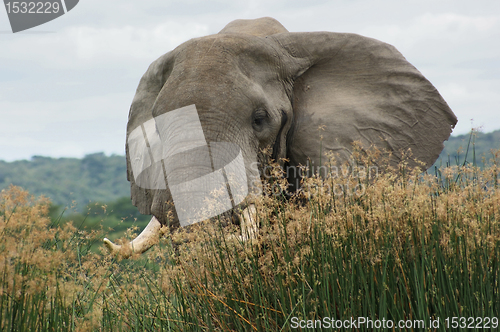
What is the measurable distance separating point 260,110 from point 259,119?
0.09m

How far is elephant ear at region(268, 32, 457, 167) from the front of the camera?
5.11 meters

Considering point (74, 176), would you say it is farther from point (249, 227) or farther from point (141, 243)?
point (249, 227)

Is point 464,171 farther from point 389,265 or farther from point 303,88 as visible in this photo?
point 303,88

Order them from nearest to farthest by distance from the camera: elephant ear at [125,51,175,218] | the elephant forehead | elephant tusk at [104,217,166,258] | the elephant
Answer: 1. elephant tusk at [104,217,166,258]
2. the elephant
3. the elephant forehead
4. elephant ear at [125,51,175,218]

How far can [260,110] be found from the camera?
4.51 metres

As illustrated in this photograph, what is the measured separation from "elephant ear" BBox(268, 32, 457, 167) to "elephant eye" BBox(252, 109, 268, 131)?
535 mm

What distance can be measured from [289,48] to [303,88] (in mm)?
424

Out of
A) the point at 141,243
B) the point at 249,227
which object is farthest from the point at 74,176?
the point at 249,227

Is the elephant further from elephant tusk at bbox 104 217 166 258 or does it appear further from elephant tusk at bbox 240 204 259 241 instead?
elephant tusk at bbox 240 204 259 241

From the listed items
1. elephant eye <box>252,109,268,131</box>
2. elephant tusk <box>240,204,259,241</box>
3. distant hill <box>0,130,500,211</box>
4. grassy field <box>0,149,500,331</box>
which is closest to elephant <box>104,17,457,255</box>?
elephant eye <box>252,109,268,131</box>

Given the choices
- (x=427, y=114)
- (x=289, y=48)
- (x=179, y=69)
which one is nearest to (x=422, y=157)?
(x=427, y=114)

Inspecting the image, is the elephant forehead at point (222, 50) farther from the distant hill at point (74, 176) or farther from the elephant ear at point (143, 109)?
the distant hill at point (74, 176)

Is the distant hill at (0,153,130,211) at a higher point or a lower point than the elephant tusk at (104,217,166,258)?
lower

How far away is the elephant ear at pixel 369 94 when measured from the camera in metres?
5.11
